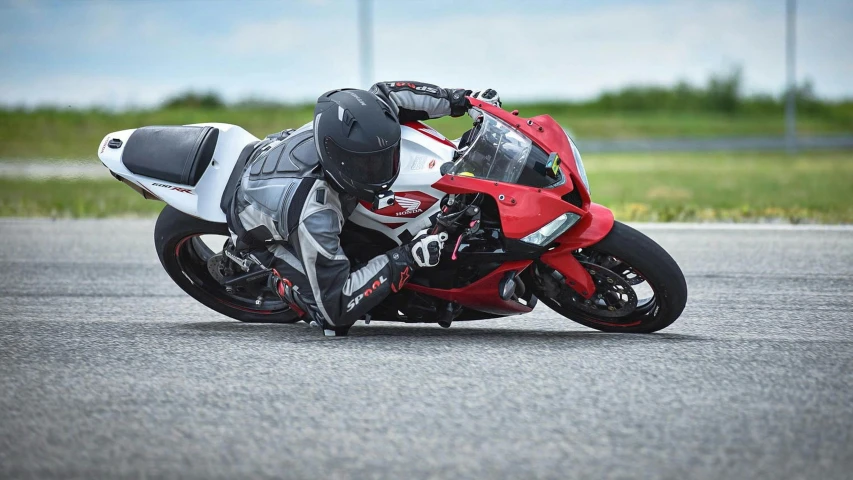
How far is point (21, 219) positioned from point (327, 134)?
7.14 m

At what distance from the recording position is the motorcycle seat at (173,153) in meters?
5.45

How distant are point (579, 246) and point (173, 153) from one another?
85.1 inches

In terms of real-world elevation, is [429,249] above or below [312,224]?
below

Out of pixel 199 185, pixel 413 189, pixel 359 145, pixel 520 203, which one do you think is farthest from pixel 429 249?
pixel 199 185

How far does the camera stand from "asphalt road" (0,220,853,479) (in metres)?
3.48

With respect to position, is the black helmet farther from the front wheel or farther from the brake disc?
the brake disc

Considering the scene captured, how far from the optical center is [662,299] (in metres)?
5.09

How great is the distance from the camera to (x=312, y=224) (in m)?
5.09

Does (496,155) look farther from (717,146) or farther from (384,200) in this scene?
(717,146)

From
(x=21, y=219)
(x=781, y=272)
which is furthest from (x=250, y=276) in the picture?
(x=21, y=219)

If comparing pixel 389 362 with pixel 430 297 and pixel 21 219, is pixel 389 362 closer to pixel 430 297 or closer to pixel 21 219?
pixel 430 297

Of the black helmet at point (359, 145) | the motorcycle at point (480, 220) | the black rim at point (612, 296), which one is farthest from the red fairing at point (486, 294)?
the black helmet at point (359, 145)

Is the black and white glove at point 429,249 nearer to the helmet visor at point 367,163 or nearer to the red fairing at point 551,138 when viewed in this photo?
the helmet visor at point 367,163

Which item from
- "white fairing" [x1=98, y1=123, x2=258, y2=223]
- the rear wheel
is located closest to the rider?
"white fairing" [x1=98, y1=123, x2=258, y2=223]
